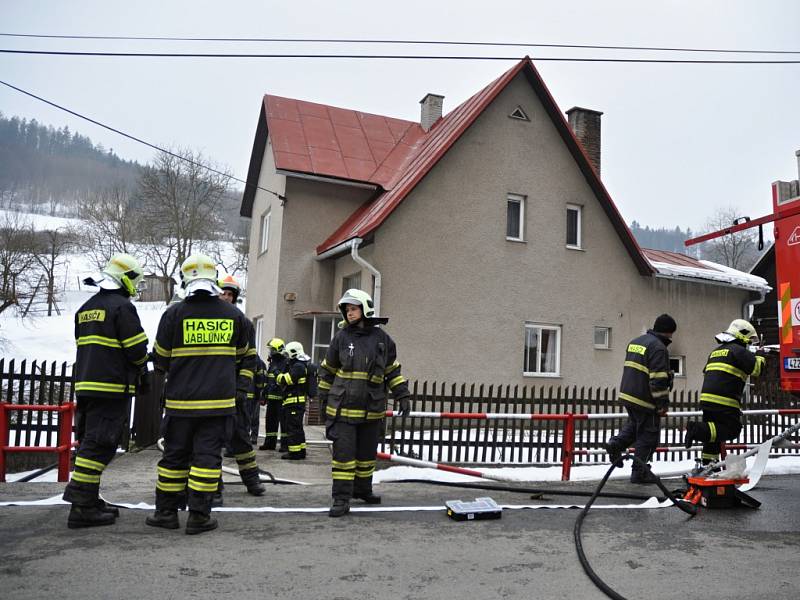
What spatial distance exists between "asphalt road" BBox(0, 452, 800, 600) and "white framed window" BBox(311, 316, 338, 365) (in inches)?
373

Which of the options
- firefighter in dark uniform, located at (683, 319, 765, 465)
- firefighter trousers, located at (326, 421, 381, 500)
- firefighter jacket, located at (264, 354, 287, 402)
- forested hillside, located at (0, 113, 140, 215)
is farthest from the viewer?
forested hillside, located at (0, 113, 140, 215)

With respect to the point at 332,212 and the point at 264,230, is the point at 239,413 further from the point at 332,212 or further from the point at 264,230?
the point at 264,230

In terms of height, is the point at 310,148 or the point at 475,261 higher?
the point at 310,148

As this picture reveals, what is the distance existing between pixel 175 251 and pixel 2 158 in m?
57.5

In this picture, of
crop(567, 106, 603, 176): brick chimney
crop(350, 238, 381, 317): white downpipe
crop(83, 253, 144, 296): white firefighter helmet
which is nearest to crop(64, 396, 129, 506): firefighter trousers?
crop(83, 253, 144, 296): white firefighter helmet

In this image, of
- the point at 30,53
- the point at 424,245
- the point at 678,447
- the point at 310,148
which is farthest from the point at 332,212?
the point at 678,447

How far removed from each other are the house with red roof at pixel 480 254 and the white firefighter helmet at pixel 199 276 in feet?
27.4

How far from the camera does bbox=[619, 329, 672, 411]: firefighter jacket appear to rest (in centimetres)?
740

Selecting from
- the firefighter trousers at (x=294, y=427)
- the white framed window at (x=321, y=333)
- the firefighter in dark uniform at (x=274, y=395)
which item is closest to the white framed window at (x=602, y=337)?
the white framed window at (x=321, y=333)

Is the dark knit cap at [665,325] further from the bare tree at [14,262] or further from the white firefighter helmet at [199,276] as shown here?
the bare tree at [14,262]

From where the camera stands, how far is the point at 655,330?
7.70m

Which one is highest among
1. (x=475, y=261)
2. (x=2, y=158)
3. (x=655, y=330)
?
(x=2, y=158)

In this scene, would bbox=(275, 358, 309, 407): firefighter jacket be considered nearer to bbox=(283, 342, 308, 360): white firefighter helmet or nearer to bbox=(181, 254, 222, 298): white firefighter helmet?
bbox=(283, 342, 308, 360): white firefighter helmet

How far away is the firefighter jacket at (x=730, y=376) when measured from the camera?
7246mm
